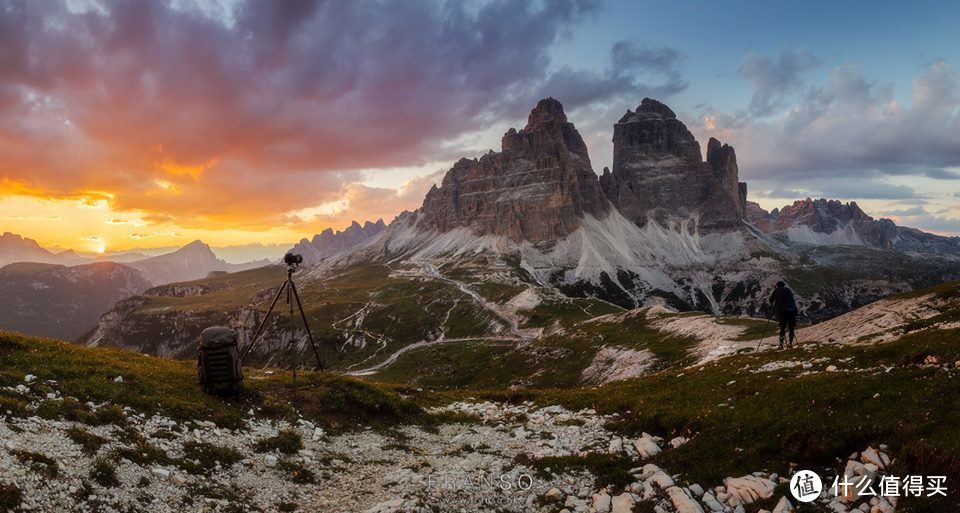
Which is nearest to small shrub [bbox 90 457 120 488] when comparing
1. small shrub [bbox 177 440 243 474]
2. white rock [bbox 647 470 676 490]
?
small shrub [bbox 177 440 243 474]

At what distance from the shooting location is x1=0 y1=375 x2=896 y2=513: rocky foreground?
47.1 feet

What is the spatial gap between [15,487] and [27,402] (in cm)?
716

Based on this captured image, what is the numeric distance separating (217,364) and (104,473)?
9.56 meters

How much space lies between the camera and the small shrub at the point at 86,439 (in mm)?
16062

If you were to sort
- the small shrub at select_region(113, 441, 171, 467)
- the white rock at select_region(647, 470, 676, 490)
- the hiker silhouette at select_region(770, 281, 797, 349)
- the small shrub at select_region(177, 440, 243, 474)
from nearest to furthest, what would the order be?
the small shrub at select_region(113, 441, 171, 467) < the white rock at select_region(647, 470, 676, 490) < the small shrub at select_region(177, 440, 243, 474) < the hiker silhouette at select_region(770, 281, 797, 349)

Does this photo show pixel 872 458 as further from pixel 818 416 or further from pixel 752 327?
pixel 752 327

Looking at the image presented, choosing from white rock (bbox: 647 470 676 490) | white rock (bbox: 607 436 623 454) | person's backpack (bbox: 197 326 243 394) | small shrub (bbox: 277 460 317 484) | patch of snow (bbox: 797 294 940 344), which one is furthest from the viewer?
patch of snow (bbox: 797 294 940 344)

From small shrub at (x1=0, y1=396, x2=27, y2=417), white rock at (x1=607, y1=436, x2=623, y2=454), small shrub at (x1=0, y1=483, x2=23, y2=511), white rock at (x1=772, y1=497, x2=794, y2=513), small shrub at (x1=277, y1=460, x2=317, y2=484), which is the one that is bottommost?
white rock at (x1=607, y1=436, x2=623, y2=454)

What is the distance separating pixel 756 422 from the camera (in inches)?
752

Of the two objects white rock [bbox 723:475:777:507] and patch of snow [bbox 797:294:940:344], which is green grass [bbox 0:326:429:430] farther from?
patch of snow [bbox 797:294:940:344]

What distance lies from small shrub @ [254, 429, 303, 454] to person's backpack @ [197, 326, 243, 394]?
4.87 meters

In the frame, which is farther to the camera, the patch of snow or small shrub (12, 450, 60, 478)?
the patch of snow

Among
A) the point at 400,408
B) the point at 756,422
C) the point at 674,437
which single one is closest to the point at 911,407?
the point at 756,422

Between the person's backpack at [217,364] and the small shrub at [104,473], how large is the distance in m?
8.88
